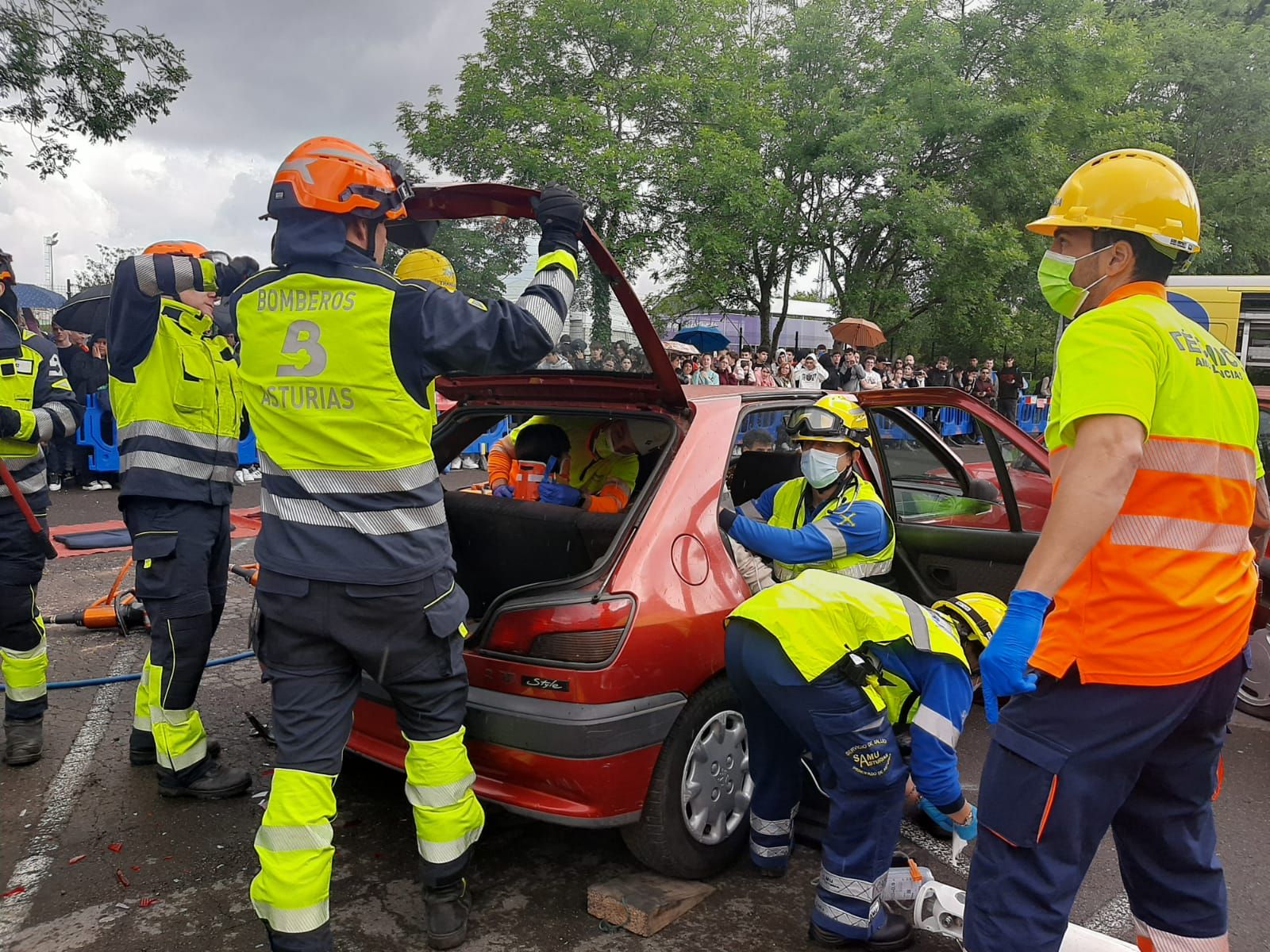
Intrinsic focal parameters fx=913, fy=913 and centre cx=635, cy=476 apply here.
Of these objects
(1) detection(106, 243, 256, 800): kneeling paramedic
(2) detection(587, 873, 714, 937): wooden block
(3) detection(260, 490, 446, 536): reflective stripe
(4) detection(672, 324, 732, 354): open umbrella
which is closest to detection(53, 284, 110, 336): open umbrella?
(1) detection(106, 243, 256, 800): kneeling paramedic

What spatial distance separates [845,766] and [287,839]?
144 centimetres

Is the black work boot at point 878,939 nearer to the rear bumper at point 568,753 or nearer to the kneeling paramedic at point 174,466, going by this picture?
the rear bumper at point 568,753

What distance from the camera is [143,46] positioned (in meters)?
11.1

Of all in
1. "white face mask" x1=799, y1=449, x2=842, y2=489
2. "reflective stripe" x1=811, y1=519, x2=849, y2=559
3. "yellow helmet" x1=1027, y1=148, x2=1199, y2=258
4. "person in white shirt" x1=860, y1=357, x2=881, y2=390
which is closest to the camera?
"yellow helmet" x1=1027, y1=148, x2=1199, y2=258

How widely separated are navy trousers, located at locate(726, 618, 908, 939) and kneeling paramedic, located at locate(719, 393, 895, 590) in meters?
0.54

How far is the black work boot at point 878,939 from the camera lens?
8.19ft

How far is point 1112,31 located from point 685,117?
32.2 ft

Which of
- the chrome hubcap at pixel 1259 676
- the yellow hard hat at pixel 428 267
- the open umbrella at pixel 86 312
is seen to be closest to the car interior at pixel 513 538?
the yellow hard hat at pixel 428 267

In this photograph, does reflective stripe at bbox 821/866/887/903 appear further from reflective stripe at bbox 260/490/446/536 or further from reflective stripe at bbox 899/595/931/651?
reflective stripe at bbox 260/490/446/536

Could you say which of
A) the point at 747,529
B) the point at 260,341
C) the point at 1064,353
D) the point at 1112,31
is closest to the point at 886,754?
the point at 747,529

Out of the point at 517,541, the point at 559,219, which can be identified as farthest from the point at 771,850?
the point at 559,219

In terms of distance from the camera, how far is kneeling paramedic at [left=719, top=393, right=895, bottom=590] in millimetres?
3066

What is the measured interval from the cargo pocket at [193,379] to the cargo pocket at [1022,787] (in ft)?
9.31

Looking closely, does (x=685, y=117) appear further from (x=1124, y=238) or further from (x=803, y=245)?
(x=1124, y=238)
